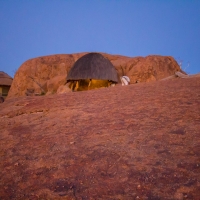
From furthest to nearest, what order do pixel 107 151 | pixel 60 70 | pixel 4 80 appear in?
pixel 4 80 < pixel 60 70 < pixel 107 151

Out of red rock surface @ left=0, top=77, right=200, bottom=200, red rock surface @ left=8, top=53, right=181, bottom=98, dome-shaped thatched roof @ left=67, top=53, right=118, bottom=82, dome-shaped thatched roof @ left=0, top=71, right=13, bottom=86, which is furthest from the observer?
dome-shaped thatched roof @ left=0, top=71, right=13, bottom=86

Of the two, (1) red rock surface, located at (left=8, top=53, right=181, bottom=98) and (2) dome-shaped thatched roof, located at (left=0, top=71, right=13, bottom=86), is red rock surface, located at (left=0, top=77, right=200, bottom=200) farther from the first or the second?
(2) dome-shaped thatched roof, located at (left=0, top=71, right=13, bottom=86)

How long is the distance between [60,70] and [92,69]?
6445mm

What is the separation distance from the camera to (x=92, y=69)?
11.7 metres

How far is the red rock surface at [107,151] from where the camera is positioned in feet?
4.83

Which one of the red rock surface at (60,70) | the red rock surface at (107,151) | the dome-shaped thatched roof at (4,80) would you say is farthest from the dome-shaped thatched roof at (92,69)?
the dome-shaped thatched roof at (4,80)

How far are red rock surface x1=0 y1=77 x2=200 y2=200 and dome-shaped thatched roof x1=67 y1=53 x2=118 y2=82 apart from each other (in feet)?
27.6

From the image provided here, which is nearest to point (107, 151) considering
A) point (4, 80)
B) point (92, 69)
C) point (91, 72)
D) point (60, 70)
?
point (91, 72)

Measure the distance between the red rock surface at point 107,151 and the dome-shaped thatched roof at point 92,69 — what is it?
27.6 feet

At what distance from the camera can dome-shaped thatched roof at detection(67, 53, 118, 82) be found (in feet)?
38.2

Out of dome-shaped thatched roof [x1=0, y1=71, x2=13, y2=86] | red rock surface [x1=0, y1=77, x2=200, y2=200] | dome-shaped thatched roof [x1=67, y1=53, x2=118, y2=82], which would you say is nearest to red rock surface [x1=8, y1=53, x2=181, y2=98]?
dome-shaped thatched roof [x1=0, y1=71, x2=13, y2=86]

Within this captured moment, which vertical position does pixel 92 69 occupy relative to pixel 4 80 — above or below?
above

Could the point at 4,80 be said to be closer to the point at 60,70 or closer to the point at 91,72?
the point at 60,70

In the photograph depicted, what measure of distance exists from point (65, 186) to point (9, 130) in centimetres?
163
